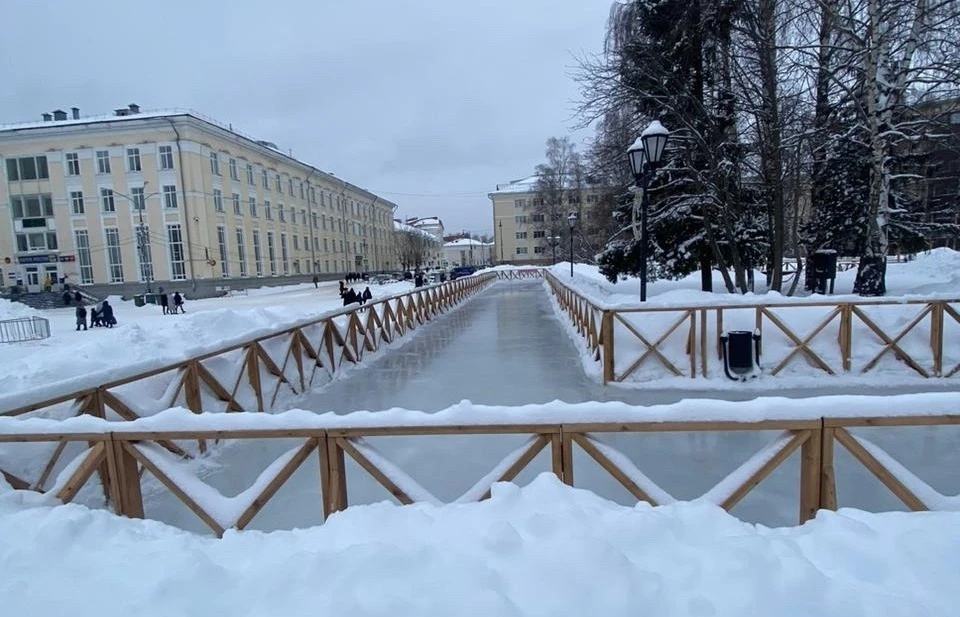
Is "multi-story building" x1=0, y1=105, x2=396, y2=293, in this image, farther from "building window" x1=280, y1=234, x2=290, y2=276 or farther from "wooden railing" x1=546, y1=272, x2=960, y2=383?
"wooden railing" x1=546, y1=272, x2=960, y2=383

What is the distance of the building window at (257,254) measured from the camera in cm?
4381

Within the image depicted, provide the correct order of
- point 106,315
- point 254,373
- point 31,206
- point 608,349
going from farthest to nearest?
1. point 31,206
2. point 106,315
3. point 608,349
4. point 254,373

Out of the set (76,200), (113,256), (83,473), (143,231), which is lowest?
(83,473)

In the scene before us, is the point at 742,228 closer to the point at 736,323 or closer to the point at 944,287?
the point at 944,287

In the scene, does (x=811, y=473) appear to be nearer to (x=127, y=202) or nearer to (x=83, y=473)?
(x=83, y=473)

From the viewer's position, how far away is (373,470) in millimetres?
2635

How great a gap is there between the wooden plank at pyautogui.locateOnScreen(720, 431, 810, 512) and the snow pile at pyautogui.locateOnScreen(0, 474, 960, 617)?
221mm

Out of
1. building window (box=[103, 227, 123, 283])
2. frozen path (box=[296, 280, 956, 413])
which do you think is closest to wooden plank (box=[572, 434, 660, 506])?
frozen path (box=[296, 280, 956, 413])

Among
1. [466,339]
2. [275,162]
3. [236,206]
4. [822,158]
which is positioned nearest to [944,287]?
[822,158]

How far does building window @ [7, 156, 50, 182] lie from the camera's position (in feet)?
128

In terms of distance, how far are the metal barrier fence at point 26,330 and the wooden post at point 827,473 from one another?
19.8 m

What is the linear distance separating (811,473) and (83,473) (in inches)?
153

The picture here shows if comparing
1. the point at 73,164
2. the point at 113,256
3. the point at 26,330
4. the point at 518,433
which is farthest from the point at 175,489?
the point at 73,164

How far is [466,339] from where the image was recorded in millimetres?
11453
